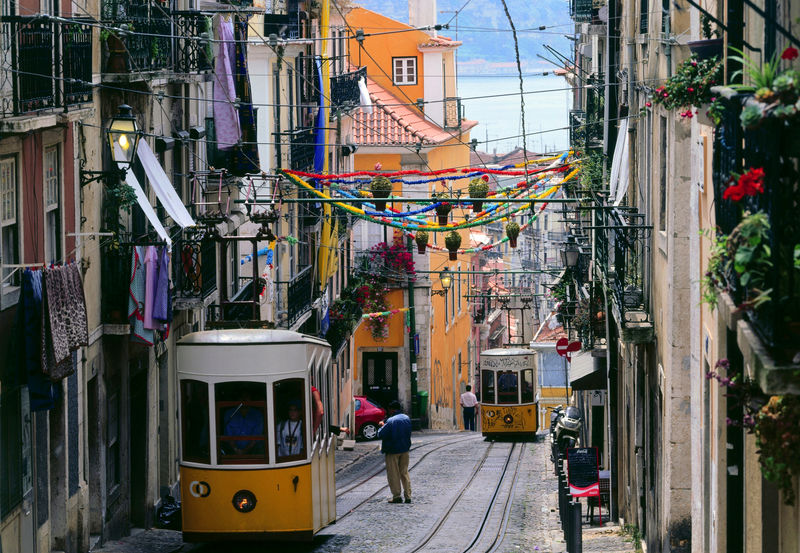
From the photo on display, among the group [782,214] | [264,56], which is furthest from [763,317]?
[264,56]

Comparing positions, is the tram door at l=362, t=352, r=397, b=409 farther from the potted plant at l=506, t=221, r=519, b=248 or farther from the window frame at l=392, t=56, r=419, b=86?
the potted plant at l=506, t=221, r=519, b=248

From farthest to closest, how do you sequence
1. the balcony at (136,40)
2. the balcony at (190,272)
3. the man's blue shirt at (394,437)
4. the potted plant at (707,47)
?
the man's blue shirt at (394,437)
the balcony at (190,272)
the balcony at (136,40)
the potted plant at (707,47)

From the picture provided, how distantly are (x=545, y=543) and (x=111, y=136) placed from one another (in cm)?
768

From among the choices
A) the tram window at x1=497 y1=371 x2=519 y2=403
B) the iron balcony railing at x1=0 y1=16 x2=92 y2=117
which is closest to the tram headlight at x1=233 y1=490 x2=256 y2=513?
the iron balcony railing at x1=0 y1=16 x2=92 y2=117

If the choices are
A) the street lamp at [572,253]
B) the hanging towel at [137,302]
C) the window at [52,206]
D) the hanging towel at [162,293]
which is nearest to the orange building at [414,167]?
the street lamp at [572,253]

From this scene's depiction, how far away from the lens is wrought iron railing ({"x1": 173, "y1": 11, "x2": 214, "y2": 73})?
2097cm

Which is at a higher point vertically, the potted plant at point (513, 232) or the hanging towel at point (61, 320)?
the potted plant at point (513, 232)

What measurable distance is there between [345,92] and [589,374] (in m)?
14.3

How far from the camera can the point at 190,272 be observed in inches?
→ 806

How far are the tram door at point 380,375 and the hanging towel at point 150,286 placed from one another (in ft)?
94.2

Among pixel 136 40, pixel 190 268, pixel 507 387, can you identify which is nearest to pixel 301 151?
pixel 507 387

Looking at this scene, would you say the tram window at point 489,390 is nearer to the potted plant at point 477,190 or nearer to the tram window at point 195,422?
the potted plant at point 477,190

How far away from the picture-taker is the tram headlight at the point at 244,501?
15.3 meters

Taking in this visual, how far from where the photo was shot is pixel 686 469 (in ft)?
44.3
